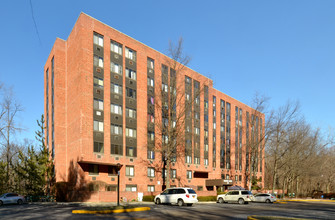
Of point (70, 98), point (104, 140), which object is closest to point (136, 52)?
point (70, 98)

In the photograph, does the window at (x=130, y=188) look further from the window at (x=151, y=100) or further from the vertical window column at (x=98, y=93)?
the window at (x=151, y=100)

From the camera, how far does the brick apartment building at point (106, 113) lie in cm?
3528

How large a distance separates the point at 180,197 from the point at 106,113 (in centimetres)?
1711

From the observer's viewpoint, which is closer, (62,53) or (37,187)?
(37,187)

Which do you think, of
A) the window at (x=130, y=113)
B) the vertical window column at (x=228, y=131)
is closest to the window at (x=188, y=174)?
the vertical window column at (x=228, y=131)

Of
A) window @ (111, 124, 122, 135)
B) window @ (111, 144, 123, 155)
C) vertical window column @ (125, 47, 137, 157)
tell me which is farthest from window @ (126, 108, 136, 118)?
window @ (111, 144, 123, 155)

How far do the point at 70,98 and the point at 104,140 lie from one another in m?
8.69

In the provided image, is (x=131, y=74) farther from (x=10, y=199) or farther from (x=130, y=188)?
(x=10, y=199)

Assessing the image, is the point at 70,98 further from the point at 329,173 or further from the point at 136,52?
the point at 329,173

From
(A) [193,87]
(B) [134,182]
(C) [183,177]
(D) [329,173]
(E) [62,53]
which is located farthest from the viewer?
(D) [329,173]

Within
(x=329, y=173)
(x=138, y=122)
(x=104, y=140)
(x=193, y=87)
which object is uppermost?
(x=193, y=87)

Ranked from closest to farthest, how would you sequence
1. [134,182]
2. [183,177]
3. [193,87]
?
1. [134,182]
2. [183,177]
3. [193,87]

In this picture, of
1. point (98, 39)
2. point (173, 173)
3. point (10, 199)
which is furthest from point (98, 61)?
point (173, 173)

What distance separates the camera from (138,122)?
41.3 metres
